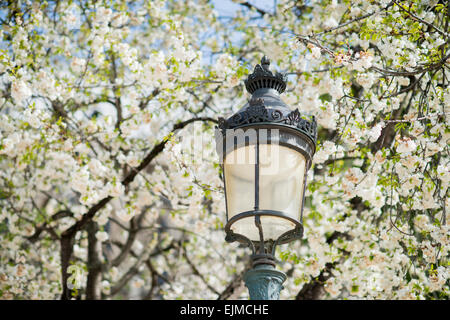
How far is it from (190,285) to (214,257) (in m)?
0.80

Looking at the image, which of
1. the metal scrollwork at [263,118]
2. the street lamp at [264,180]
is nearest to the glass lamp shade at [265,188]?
the street lamp at [264,180]

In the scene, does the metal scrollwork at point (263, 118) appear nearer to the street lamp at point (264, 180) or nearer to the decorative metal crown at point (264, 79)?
the street lamp at point (264, 180)

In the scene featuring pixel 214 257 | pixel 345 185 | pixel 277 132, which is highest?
pixel 214 257

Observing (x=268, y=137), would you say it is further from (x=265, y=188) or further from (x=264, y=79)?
(x=264, y=79)

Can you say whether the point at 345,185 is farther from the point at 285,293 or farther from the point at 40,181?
the point at 40,181

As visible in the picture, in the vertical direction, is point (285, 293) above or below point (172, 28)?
below

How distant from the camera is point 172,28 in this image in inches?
283

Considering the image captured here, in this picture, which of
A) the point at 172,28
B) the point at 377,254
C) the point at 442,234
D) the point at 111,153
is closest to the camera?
the point at 442,234

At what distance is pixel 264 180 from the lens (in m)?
3.48

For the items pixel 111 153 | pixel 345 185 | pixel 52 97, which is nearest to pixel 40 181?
pixel 111 153

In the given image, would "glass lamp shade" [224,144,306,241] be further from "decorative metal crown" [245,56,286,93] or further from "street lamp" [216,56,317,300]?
"decorative metal crown" [245,56,286,93]

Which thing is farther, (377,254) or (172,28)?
(172,28)

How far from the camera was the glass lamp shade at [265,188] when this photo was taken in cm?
345
